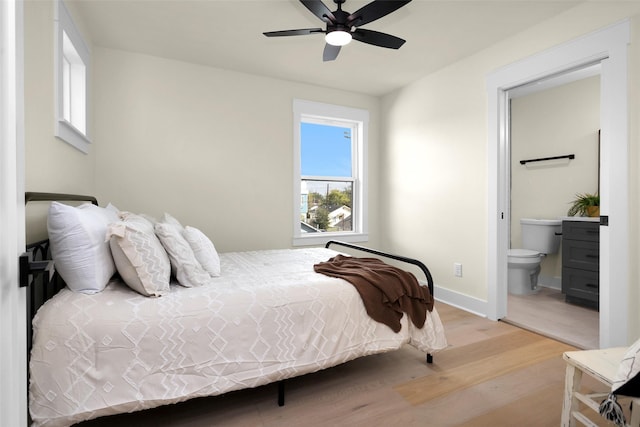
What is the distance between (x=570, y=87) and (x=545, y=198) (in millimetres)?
1402

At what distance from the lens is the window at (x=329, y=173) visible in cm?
397

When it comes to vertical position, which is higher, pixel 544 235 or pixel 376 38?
pixel 376 38

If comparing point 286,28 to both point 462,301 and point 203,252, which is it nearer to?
point 203,252

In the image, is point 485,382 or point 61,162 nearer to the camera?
point 485,382

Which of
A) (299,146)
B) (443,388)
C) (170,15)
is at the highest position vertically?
(170,15)

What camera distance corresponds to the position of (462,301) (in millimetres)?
3365

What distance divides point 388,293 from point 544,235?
125 inches

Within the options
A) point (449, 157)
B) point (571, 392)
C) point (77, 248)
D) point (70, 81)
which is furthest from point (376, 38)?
point (70, 81)

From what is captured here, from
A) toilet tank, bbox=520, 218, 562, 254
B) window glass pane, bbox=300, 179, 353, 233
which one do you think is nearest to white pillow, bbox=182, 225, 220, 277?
window glass pane, bbox=300, 179, 353, 233

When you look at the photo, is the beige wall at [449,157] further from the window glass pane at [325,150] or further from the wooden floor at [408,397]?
the wooden floor at [408,397]

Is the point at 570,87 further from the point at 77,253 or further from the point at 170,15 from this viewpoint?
the point at 77,253

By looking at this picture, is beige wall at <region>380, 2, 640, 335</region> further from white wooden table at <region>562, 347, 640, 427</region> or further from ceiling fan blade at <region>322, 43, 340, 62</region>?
white wooden table at <region>562, 347, 640, 427</region>

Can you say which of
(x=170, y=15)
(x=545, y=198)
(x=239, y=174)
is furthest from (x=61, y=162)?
(x=545, y=198)

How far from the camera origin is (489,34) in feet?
9.24
